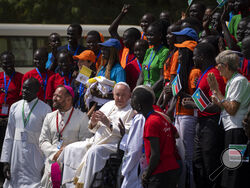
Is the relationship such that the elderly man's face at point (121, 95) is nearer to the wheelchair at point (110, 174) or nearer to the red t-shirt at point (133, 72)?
the wheelchair at point (110, 174)

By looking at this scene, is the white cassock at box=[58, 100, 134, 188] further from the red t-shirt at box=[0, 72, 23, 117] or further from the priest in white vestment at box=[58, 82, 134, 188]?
the red t-shirt at box=[0, 72, 23, 117]

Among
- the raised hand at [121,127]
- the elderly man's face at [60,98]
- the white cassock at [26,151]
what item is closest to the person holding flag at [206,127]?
the raised hand at [121,127]

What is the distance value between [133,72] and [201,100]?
2607 mm

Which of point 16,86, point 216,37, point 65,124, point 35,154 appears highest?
point 216,37

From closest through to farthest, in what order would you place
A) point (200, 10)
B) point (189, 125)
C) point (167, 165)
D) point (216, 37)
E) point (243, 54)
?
point (167, 165) < point (243, 54) < point (189, 125) < point (216, 37) < point (200, 10)

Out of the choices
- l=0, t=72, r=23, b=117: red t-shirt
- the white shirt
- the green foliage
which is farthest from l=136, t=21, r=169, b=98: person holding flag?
the green foliage

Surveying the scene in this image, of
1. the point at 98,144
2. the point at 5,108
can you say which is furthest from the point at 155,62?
the point at 5,108

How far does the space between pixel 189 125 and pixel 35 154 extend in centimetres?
281

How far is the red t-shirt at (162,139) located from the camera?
17.7 ft

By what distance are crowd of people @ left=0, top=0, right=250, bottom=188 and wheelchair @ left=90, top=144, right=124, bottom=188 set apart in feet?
0.10

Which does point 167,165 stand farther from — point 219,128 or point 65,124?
point 65,124

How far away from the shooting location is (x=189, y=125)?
21.5 feet

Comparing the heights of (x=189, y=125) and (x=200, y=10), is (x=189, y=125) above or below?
below

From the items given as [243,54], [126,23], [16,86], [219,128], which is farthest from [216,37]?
[126,23]
